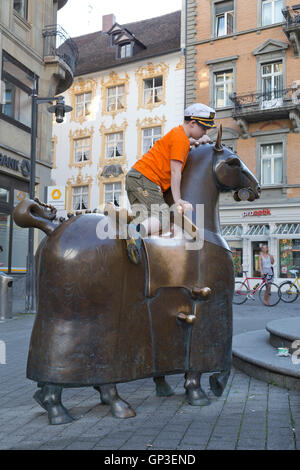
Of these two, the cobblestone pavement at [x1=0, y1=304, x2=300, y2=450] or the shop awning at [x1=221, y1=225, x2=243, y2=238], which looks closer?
the cobblestone pavement at [x1=0, y1=304, x2=300, y2=450]

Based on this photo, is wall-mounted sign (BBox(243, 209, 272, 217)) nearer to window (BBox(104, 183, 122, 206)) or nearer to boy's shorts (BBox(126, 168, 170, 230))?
window (BBox(104, 183, 122, 206))

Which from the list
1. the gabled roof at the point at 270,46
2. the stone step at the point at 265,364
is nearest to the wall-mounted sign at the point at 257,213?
the gabled roof at the point at 270,46

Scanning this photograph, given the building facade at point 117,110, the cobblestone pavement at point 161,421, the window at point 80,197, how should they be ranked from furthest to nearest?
the window at point 80,197, the building facade at point 117,110, the cobblestone pavement at point 161,421

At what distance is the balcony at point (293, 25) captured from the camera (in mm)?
22641

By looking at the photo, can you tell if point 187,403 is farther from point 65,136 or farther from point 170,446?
point 65,136

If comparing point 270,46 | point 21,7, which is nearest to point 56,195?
point 21,7

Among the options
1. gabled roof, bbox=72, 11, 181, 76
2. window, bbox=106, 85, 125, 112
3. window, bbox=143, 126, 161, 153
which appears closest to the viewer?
window, bbox=143, 126, 161, 153

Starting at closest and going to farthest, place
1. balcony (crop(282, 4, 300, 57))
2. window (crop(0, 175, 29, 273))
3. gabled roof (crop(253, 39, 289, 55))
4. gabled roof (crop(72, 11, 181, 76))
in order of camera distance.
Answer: window (crop(0, 175, 29, 273))
balcony (crop(282, 4, 300, 57))
gabled roof (crop(253, 39, 289, 55))
gabled roof (crop(72, 11, 181, 76))

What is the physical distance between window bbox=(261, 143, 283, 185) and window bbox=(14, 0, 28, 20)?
12965mm

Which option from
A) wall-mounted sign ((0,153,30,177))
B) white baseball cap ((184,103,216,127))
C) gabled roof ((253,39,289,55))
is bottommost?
white baseball cap ((184,103,216,127))

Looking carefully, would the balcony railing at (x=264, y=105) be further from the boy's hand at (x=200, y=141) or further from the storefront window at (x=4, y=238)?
the boy's hand at (x=200, y=141)

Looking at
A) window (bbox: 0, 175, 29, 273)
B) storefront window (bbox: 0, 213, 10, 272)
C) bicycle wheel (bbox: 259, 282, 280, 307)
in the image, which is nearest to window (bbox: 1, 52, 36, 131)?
window (bbox: 0, 175, 29, 273)

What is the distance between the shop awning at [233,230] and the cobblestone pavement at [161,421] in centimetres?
1996

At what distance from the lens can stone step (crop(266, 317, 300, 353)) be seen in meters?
→ 5.09
